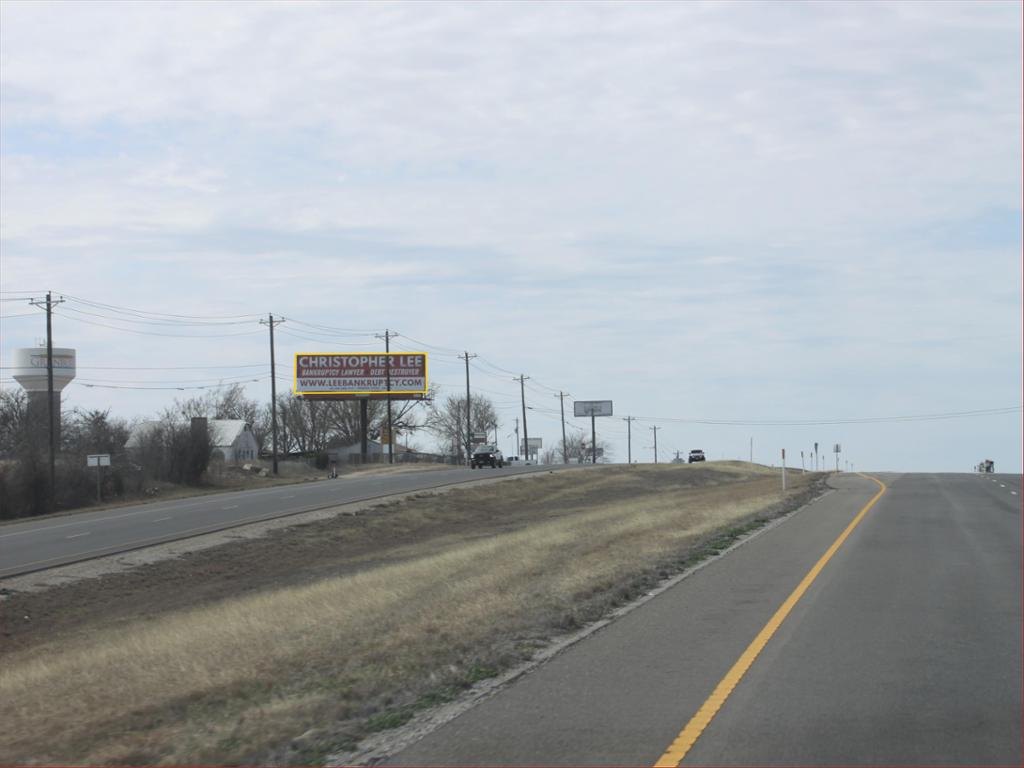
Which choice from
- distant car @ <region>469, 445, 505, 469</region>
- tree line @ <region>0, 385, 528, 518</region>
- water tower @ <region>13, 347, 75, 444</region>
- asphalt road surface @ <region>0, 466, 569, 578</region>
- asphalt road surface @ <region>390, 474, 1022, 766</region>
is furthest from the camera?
water tower @ <region>13, 347, 75, 444</region>

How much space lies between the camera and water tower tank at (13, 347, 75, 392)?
86125mm

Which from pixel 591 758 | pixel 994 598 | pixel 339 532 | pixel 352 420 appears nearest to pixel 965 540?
pixel 994 598

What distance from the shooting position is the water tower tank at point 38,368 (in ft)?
283

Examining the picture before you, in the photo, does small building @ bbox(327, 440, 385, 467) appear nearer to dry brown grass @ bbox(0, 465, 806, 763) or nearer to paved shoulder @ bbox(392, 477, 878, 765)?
dry brown grass @ bbox(0, 465, 806, 763)

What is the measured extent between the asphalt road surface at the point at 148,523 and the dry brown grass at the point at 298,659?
31.8ft

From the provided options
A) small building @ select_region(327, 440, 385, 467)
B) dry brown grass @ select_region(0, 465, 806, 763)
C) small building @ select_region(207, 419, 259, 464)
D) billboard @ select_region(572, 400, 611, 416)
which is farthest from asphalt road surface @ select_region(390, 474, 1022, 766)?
billboard @ select_region(572, 400, 611, 416)

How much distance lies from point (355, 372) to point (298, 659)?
8833cm

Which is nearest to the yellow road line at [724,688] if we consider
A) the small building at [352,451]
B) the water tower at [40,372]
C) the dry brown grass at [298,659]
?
the dry brown grass at [298,659]

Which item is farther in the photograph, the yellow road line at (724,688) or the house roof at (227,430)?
the house roof at (227,430)

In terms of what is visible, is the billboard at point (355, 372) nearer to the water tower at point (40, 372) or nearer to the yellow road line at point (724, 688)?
the water tower at point (40, 372)

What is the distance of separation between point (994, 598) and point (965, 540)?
319 inches

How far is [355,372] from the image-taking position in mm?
98750

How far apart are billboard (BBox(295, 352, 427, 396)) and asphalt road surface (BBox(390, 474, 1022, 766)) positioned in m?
82.9

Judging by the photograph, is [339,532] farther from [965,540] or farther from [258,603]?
[965,540]
